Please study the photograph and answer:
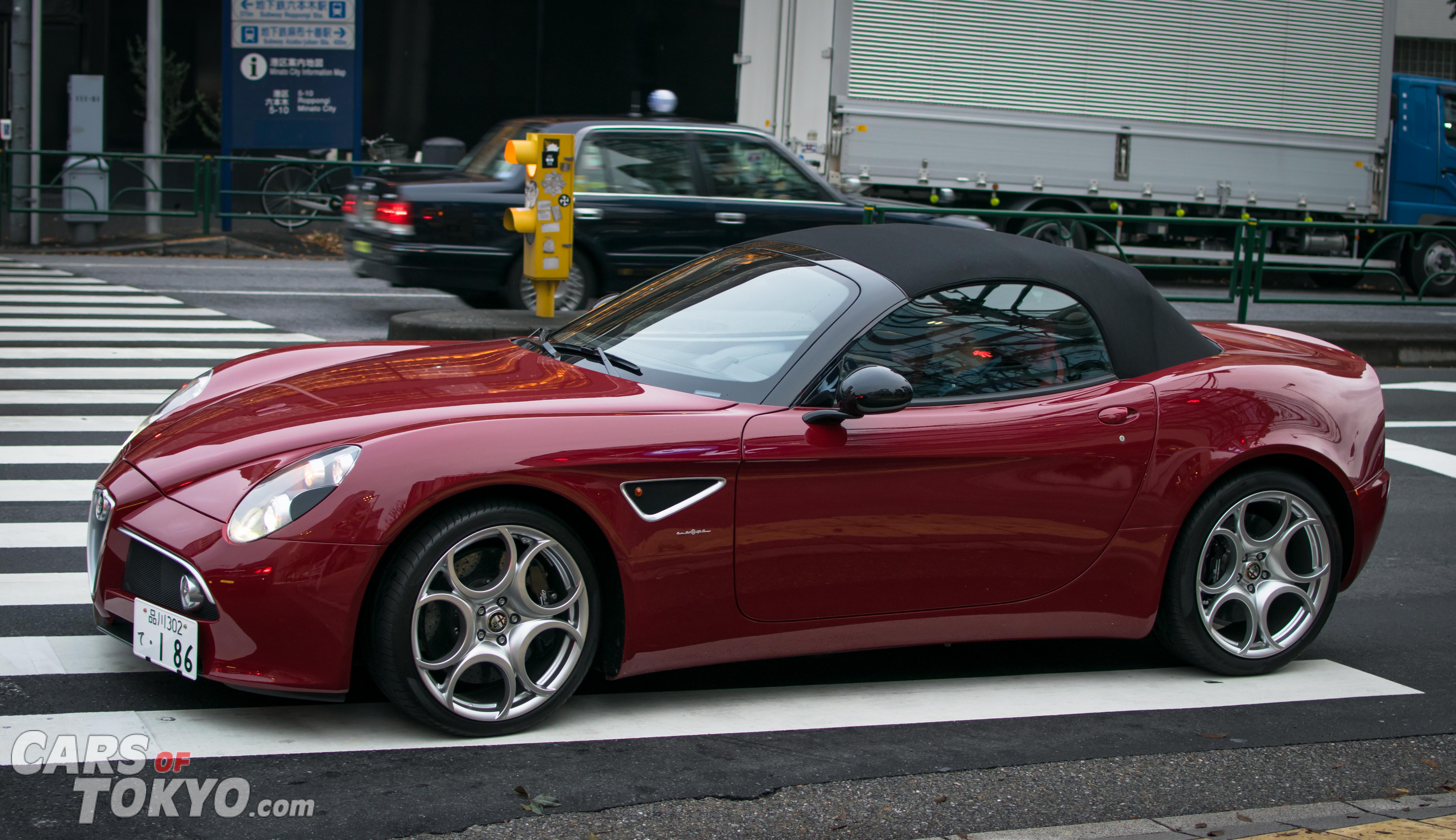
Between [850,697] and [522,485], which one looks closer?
[522,485]

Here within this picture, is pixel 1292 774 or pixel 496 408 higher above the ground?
pixel 496 408

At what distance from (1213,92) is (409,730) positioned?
57.2ft

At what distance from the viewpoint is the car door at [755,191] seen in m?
12.0

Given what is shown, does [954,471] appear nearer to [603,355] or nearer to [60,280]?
[603,355]

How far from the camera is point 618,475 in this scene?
12.9ft

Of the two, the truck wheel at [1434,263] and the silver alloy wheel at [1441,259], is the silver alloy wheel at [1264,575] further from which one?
the silver alloy wheel at [1441,259]

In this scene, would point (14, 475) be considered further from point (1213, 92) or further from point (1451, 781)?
point (1213, 92)

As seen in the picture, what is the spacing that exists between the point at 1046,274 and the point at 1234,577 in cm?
116

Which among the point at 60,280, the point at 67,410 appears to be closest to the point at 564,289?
the point at 67,410

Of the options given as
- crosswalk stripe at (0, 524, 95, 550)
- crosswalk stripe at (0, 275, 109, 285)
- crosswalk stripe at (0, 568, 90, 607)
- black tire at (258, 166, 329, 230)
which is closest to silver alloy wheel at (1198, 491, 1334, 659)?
crosswalk stripe at (0, 568, 90, 607)

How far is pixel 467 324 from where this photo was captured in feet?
32.6

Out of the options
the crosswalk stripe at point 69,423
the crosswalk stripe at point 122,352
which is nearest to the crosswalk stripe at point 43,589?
the crosswalk stripe at point 69,423

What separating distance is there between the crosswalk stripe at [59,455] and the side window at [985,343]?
14.3ft

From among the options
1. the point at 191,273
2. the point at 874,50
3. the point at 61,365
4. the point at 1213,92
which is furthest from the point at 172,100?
the point at 1213,92
